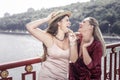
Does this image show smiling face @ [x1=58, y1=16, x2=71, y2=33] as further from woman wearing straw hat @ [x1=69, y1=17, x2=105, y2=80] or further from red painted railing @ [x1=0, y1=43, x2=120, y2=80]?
red painted railing @ [x1=0, y1=43, x2=120, y2=80]

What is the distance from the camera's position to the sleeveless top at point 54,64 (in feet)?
5.47

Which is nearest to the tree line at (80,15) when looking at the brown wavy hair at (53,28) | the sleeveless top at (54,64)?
the brown wavy hair at (53,28)

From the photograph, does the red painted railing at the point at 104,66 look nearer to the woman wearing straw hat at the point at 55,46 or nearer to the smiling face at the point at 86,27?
the woman wearing straw hat at the point at 55,46

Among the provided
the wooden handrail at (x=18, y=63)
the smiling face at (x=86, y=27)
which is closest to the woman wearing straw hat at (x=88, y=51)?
the smiling face at (x=86, y=27)

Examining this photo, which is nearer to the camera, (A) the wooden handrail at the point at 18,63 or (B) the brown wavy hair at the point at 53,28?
(A) the wooden handrail at the point at 18,63

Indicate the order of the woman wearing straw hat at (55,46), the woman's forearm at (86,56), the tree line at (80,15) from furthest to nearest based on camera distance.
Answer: the tree line at (80,15)
the woman's forearm at (86,56)
the woman wearing straw hat at (55,46)

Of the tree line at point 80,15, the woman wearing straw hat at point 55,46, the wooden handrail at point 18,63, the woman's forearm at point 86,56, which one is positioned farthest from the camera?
the tree line at point 80,15

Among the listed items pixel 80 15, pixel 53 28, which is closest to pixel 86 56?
pixel 53 28

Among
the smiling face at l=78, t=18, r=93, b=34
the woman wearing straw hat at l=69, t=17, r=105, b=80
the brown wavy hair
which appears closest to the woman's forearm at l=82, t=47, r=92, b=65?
the woman wearing straw hat at l=69, t=17, r=105, b=80

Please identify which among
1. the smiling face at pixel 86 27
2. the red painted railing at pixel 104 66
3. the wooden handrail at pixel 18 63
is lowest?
the red painted railing at pixel 104 66

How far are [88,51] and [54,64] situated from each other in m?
0.29

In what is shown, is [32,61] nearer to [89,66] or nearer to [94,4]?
[89,66]

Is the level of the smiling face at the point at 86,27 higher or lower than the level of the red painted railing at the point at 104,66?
higher

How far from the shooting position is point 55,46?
A: 5.49ft
